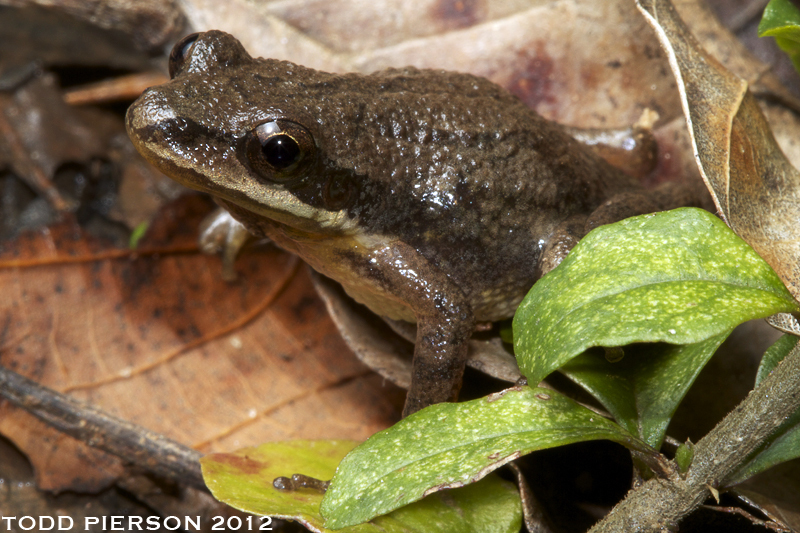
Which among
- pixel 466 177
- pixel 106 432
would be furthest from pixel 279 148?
pixel 106 432

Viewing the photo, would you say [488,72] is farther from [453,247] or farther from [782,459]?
[782,459]

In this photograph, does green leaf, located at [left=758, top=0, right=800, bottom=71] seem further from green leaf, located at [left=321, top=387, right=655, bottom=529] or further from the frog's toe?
the frog's toe

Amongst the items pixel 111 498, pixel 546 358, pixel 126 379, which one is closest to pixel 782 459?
pixel 546 358

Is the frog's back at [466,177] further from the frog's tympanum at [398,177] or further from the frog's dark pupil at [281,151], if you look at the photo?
the frog's dark pupil at [281,151]

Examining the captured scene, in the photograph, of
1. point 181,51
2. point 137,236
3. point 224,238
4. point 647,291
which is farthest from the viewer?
point 137,236

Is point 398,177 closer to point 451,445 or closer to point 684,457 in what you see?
point 451,445

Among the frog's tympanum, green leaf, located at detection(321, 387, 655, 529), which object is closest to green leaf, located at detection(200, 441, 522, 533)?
green leaf, located at detection(321, 387, 655, 529)
